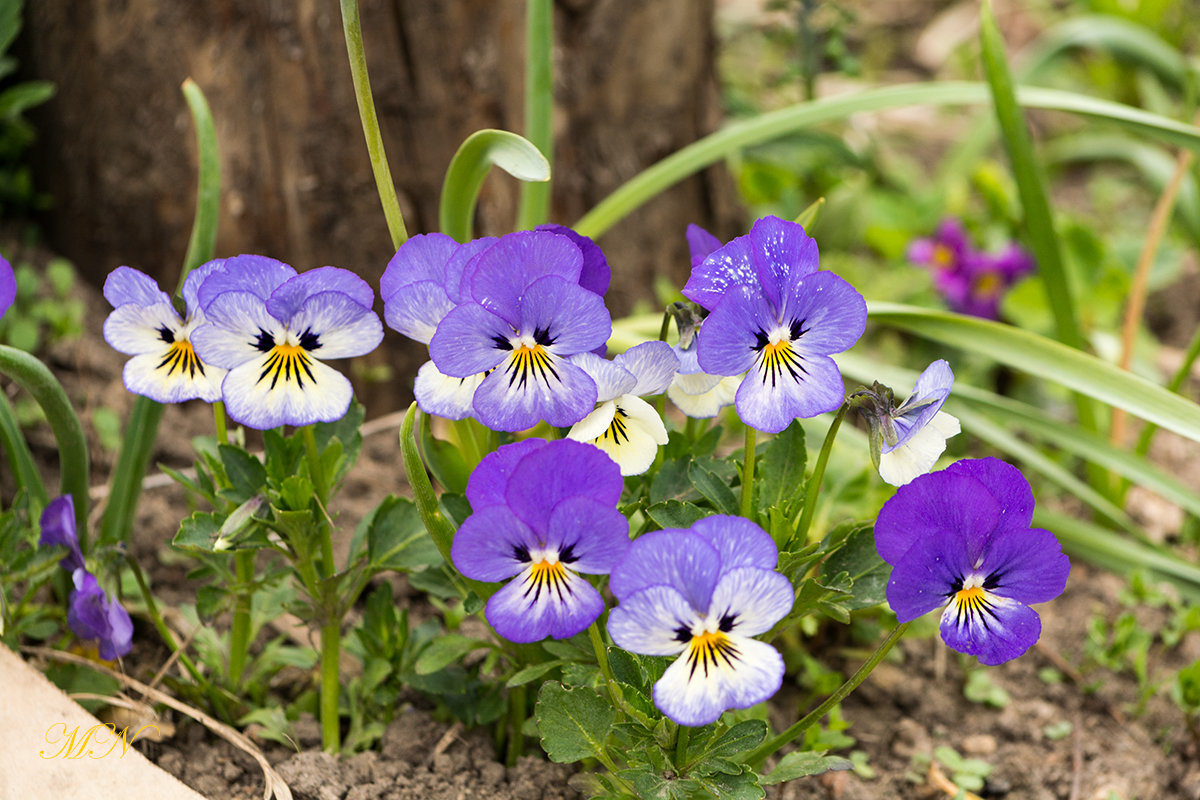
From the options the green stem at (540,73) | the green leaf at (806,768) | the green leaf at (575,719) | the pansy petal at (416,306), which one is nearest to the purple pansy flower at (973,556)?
the green leaf at (806,768)

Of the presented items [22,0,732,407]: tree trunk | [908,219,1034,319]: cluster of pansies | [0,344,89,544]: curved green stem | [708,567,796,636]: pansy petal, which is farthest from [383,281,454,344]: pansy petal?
[908,219,1034,319]: cluster of pansies

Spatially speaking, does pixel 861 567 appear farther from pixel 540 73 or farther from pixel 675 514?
pixel 540 73

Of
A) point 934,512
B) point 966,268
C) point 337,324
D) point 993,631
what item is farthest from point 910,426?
point 966,268

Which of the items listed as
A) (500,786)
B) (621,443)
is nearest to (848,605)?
(621,443)

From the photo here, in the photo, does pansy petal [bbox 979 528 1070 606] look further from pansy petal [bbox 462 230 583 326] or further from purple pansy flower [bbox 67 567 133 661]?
purple pansy flower [bbox 67 567 133 661]

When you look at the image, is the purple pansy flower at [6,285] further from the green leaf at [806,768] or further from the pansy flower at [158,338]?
the green leaf at [806,768]
